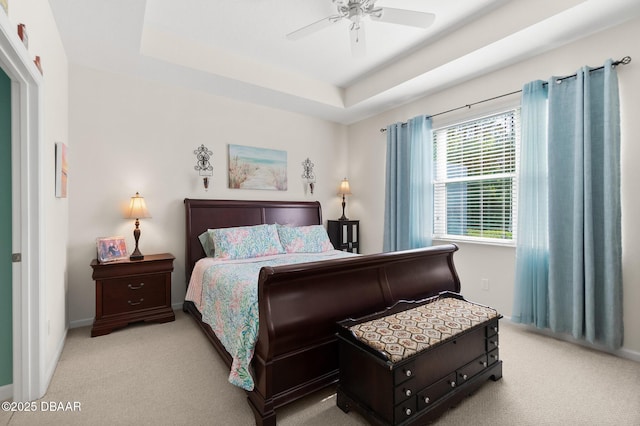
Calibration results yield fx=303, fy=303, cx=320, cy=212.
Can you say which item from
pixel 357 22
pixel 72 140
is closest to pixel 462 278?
pixel 357 22

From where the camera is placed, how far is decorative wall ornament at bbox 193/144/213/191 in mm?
3783

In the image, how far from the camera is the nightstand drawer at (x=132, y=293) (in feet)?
9.61

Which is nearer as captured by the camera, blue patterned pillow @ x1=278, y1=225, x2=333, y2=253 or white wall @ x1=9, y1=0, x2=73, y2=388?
white wall @ x1=9, y1=0, x2=73, y2=388

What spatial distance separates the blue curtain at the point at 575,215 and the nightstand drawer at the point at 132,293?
367 cm

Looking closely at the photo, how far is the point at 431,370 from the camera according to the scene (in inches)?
66.8

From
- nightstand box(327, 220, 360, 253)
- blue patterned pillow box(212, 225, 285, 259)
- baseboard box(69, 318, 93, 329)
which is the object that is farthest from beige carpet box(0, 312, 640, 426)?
nightstand box(327, 220, 360, 253)

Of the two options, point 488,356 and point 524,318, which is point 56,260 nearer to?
point 488,356

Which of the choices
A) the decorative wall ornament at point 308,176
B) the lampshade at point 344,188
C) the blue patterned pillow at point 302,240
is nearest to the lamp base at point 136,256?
the blue patterned pillow at point 302,240

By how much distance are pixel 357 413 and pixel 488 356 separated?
989 mm

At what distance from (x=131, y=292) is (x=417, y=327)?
277 centimetres

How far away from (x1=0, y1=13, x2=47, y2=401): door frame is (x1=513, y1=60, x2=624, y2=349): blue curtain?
386 centimetres

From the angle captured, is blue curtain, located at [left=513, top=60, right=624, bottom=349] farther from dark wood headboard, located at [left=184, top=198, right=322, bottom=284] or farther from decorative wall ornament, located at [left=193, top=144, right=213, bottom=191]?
decorative wall ornament, located at [left=193, top=144, right=213, bottom=191]

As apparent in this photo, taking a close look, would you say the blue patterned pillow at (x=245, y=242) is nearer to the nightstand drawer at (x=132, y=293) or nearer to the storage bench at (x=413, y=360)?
the nightstand drawer at (x=132, y=293)

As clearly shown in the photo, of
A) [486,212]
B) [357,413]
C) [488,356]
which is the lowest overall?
[357,413]
